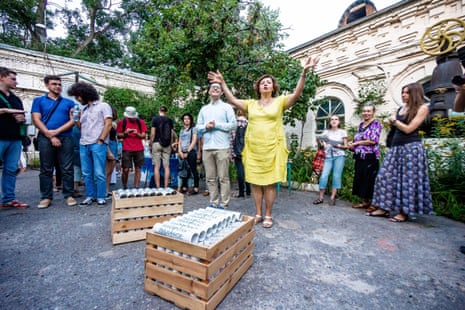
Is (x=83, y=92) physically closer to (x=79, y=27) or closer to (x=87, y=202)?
(x=87, y=202)

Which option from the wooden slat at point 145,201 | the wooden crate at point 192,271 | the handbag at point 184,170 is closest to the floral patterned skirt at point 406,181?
the wooden crate at point 192,271

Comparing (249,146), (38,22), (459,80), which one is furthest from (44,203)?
(38,22)

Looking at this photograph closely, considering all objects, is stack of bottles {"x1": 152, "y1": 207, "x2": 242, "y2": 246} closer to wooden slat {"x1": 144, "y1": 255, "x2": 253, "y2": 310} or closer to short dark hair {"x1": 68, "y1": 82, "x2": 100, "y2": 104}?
wooden slat {"x1": 144, "y1": 255, "x2": 253, "y2": 310}

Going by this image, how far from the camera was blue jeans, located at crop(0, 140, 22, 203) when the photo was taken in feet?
10.9

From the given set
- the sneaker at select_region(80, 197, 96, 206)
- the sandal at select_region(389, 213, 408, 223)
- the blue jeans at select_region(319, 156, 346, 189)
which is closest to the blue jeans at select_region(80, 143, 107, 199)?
the sneaker at select_region(80, 197, 96, 206)

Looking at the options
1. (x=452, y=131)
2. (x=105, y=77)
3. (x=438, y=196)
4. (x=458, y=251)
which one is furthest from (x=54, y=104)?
(x=105, y=77)

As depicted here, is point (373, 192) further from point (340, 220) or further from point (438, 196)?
point (438, 196)

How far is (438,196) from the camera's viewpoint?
3.90 meters

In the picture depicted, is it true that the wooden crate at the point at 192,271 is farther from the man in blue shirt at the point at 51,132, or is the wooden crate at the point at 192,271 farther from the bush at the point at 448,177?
the bush at the point at 448,177

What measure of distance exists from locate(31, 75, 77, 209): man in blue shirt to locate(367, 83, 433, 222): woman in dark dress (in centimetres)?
510

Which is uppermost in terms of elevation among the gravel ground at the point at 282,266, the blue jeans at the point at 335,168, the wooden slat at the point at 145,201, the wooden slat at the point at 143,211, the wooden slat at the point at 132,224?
the blue jeans at the point at 335,168

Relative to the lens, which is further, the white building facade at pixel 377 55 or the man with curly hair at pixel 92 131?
the white building facade at pixel 377 55

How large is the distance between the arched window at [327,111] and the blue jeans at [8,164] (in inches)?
348

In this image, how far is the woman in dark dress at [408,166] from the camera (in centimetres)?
293
